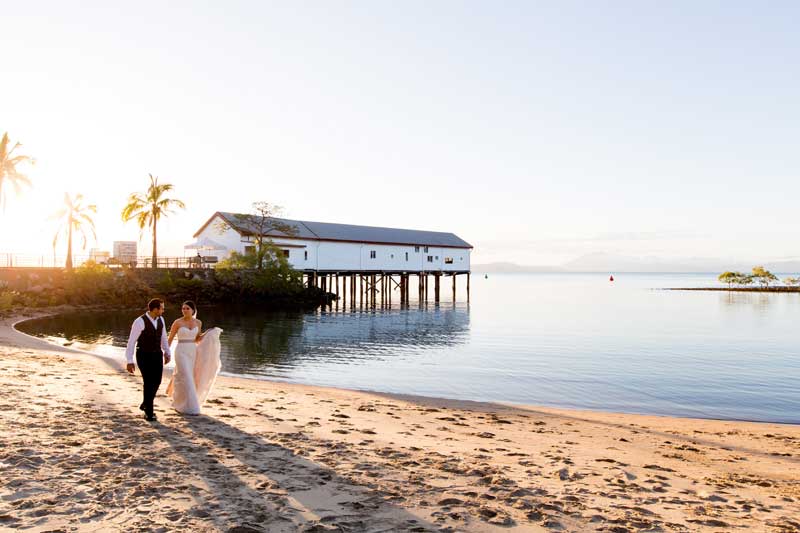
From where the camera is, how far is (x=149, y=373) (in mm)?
9977

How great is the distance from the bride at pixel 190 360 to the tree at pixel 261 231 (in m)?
48.4

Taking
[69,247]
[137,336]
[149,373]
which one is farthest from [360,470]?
[69,247]

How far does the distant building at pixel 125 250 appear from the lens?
5994 centimetres

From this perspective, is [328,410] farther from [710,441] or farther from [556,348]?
[556,348]

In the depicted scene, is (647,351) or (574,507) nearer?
(574,507)

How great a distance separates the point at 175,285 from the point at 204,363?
4917cm

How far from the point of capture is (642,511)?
6.38 meters

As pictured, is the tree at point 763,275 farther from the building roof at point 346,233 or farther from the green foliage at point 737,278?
the building roof at point 346,233

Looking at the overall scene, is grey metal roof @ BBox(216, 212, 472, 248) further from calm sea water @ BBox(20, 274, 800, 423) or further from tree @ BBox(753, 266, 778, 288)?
tree @ BBox(753, 266, 778, 288)

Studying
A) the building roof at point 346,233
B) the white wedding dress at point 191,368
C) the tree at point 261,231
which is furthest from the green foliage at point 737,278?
the white wedding dress at point 191,368

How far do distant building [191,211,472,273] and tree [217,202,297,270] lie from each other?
3.9 inches

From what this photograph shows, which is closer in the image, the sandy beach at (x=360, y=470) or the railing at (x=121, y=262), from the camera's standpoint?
the sandy beach at (x=360, y=470)

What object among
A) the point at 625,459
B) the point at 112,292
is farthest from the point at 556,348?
the point at 112,292

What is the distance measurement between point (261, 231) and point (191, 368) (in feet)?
169
